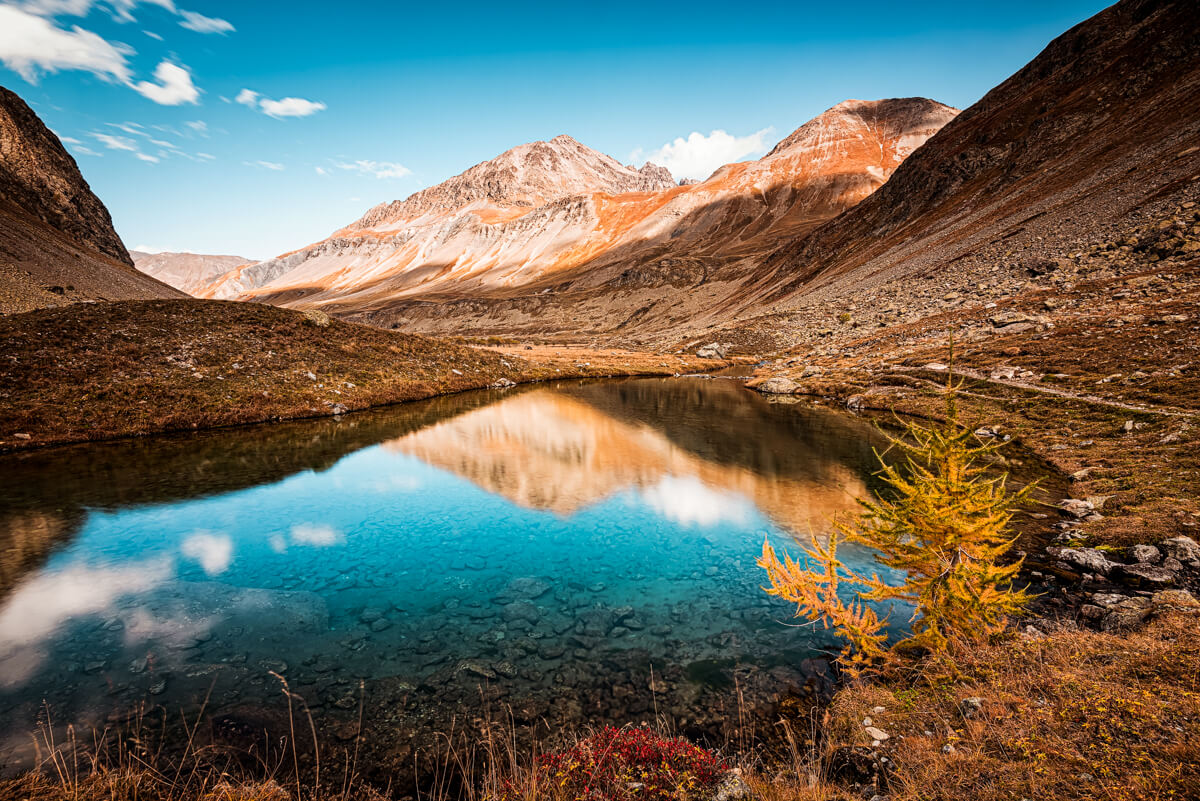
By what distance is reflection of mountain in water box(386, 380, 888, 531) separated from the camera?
20672 millimetres

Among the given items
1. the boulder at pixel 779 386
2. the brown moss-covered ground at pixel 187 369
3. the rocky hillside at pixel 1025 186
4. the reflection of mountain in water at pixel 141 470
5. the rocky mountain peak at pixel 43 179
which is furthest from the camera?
the rocky mountain peak at pixel 43 179

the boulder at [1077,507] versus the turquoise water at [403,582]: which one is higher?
the boulder at [1077,507]

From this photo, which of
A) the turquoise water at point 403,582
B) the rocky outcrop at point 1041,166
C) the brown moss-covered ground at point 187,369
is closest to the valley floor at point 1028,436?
the brown moss-covered ground at point 187,369

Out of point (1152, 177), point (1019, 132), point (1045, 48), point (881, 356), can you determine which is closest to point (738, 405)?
point (881, 356)

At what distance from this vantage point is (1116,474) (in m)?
17.4

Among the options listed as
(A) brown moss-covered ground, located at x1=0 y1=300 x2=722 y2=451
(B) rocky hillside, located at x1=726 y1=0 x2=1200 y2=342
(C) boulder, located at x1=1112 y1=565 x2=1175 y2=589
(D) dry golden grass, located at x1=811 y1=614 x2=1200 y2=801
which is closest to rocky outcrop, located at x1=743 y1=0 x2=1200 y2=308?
(B) rocky hillside, located at x1=726 y1=0 x2=1200 y2=342

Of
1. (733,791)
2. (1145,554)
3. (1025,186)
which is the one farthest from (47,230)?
(1025,186)

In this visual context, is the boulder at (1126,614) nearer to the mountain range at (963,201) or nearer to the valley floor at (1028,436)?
the valley floor at (1028,436)

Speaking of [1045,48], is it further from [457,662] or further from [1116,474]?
[457,662]

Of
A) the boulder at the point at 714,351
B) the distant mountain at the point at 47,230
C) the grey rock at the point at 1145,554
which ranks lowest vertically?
the grey rock at the point at 1145,554

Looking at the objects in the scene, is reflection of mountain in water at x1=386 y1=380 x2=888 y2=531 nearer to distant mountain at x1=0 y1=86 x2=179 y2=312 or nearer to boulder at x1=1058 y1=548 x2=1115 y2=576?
boulder at x1=1058 y1=548 x2=1115 y2=576

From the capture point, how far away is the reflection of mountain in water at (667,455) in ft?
67.8

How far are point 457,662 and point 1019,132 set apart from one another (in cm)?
13308

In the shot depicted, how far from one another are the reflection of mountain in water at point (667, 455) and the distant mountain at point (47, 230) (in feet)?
165
